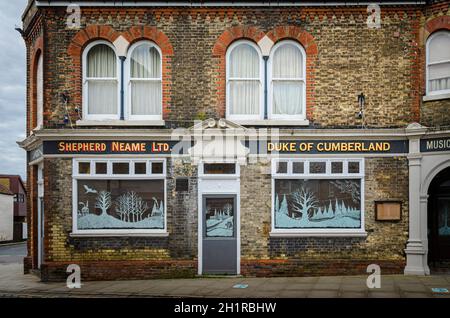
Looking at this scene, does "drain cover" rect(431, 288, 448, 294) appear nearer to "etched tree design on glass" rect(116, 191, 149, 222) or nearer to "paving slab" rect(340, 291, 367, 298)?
"paving slab" rect(340, 291, 367, 298)

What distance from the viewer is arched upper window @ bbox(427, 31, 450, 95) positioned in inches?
567

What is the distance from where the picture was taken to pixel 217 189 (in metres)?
14.6

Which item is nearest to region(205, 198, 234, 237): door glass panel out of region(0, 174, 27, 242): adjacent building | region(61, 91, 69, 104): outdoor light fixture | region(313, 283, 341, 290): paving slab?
region(313, 283, 341, 290): paving slab

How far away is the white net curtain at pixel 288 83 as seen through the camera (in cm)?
1487

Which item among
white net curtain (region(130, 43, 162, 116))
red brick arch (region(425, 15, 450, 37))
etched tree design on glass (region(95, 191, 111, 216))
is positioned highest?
red brick arch (region(425, 15, 450, 37))

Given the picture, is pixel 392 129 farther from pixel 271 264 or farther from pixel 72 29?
pixel 72 29

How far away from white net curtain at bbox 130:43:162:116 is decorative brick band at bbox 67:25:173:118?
1.01ft

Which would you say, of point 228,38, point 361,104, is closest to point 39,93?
point 228,38

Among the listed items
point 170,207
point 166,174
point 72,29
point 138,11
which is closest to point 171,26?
point 138,11

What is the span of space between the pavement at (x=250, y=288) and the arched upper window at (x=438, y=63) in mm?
5189

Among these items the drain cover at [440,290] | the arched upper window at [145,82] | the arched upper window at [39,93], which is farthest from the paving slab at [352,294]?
the arched upper window at [39,93]

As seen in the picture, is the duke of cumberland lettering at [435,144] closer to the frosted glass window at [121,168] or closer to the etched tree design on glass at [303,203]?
the etched tree design on glass at [303,203]

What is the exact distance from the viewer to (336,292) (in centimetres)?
1198

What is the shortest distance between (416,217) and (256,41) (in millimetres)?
6608
